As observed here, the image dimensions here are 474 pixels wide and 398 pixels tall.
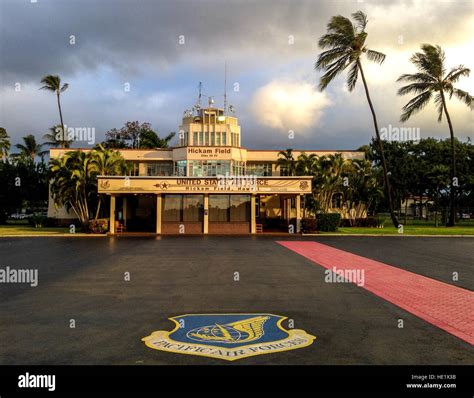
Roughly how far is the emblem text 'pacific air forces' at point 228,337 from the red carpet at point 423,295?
8.89ft

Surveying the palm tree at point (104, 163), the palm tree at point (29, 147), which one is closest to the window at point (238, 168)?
the palm tree at point (104, 163)

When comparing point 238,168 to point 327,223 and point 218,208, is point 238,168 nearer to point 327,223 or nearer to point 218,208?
point 218,208

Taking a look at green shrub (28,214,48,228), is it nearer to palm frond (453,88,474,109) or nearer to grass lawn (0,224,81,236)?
grass lawn (0,224,81,236)

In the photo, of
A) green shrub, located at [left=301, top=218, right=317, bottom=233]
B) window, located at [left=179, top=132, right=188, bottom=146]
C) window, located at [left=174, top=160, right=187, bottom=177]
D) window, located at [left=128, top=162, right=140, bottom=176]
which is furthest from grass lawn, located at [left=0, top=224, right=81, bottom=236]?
green shrub, located at [left=301, top=218, right=317, bottom=233]

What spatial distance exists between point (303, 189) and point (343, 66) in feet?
37.4

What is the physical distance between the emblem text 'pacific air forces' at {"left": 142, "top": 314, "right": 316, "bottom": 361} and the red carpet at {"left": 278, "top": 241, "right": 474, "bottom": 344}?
107 inches

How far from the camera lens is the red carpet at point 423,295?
6928 millimetres

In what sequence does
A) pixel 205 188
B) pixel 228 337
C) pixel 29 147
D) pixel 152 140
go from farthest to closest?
1. pixel 29 147
2. pixel 152 140
3. pixel 205 188
4. pixel 228 337

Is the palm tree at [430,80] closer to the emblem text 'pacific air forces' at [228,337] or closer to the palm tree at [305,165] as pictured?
the palm tree at [305,165]

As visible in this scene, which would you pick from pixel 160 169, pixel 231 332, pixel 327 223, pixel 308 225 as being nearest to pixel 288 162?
pixel 327 223

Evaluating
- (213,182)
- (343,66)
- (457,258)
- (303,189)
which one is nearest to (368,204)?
(303,189)

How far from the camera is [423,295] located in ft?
30.3

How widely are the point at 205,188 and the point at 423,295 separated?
79.9ft

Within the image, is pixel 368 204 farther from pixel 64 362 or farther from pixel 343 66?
pixel 64 362
